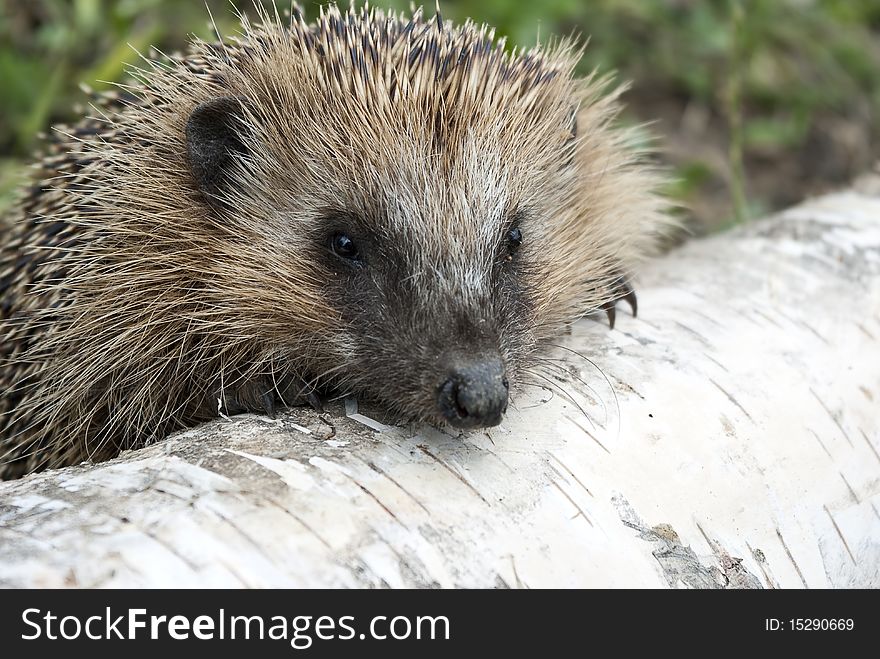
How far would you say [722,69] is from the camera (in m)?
5.87

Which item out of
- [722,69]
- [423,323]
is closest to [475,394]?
[423,323]

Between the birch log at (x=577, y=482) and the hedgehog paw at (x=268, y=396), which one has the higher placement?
Answer: the birch log at (x=577, y=482)

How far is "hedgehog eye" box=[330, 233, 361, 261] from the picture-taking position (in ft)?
7.94

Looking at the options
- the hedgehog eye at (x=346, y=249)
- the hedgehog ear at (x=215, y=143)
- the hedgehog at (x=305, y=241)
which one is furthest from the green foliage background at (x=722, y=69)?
the hedgehog eye at (x=346, y=249)

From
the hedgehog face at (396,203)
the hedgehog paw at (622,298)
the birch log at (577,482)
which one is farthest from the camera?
the hedgehog paw at (622,298)

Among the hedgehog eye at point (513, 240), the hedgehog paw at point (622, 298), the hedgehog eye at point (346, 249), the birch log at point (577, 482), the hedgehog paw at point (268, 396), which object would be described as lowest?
the hedgehog paw at point (268, 396)

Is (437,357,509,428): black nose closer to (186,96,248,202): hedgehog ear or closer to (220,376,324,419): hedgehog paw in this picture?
(220,376,324,419): hedgehog paw

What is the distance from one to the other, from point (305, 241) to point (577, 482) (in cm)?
89

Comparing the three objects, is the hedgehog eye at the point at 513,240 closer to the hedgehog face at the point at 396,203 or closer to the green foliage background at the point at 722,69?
the hedgehog face at the point at 396,203

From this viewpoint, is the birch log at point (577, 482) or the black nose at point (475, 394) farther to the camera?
the black nose at point (475, 394)

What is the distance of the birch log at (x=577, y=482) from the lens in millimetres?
1821

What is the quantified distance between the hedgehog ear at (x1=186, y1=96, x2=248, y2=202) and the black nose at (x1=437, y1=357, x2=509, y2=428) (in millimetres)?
879
